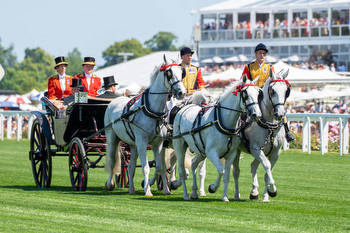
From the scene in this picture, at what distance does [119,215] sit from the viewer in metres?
11.1

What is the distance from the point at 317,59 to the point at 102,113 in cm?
4201

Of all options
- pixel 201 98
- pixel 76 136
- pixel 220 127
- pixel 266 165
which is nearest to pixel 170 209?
pixel 220 127

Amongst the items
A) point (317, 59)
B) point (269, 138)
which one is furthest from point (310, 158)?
point (317, 59)

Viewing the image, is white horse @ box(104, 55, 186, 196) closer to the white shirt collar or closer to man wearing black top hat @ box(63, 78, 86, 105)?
man wearing black top hat @ box(63, 78, 86, 105)

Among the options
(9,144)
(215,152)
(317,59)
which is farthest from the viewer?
(317,59)

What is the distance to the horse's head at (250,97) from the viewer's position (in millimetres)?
12359

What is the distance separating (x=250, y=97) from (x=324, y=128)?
12768 mm

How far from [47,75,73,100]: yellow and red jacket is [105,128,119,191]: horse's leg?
1.76 metres

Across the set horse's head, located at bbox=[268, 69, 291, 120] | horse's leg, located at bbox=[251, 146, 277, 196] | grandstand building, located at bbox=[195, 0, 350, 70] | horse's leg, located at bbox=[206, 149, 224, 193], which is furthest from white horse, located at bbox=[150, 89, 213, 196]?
grandstand building, located at bbox=[195, 0, 350, 70]

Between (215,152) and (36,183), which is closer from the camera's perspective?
(215,152)

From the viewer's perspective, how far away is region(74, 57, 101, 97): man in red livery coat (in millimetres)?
16125

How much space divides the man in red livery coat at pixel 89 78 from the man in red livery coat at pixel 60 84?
0.33m

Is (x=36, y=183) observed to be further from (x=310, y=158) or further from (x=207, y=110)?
(x=310, y=158)

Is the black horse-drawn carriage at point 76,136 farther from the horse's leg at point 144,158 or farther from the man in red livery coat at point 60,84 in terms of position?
the horse's leg at point 144,158
